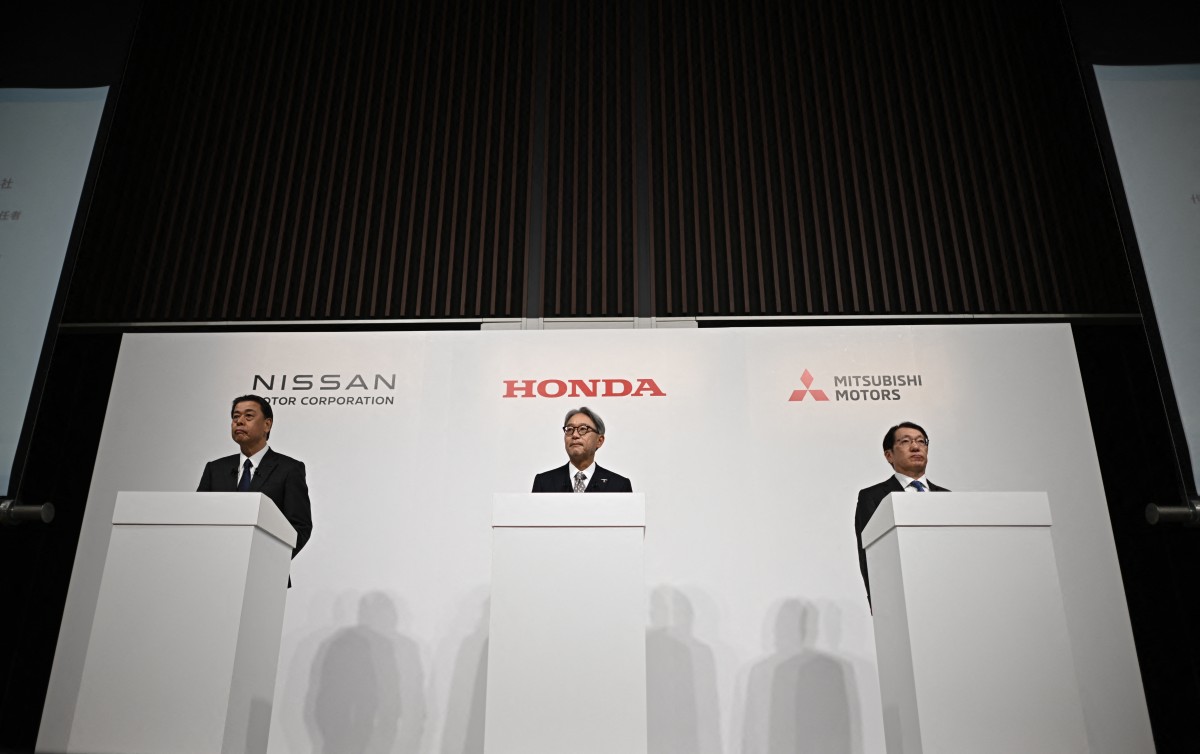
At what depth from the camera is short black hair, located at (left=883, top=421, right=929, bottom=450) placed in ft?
13.6

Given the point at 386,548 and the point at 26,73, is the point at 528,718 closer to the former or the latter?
the point at 386,548

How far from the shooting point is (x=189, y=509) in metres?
2.70

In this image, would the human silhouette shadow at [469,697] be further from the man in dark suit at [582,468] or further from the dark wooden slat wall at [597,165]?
the dark wooden slat wall at [597,165]

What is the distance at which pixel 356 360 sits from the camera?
4.39 metres

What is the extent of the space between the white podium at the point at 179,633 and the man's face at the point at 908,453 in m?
2.69

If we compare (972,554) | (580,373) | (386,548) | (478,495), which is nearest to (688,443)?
(580,373)

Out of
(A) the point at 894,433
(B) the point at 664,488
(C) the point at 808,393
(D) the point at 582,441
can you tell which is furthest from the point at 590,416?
(A) the point at 894,433

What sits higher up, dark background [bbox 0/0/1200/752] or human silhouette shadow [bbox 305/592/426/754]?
dark background [bbox 0/0/1200/752]

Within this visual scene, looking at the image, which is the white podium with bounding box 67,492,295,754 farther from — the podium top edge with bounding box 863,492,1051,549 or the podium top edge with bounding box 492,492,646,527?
the podium top edge with bounding box 863,492,1051,549

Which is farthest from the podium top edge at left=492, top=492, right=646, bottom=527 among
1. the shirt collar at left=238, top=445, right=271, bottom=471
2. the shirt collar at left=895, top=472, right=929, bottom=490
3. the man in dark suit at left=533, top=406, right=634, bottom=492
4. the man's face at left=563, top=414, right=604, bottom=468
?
the shirt collar at left=238, top=445, right=271, bottom=471

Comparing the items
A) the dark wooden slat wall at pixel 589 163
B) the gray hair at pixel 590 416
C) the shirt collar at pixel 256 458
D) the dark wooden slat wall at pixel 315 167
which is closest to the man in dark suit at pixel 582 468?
the gray hair at pixel 590 416

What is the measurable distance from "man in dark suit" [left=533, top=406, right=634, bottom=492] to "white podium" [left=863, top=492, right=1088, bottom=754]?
157 centimetres

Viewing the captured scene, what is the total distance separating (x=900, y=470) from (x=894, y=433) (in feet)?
0.56

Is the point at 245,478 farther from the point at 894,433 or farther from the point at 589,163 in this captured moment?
the point at 894,433
